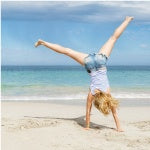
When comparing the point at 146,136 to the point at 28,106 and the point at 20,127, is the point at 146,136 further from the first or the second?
the point at 28,106

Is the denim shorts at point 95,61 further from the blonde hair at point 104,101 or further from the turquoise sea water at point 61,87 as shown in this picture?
the turquoise sea water at point 61,87

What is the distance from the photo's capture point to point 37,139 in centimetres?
657

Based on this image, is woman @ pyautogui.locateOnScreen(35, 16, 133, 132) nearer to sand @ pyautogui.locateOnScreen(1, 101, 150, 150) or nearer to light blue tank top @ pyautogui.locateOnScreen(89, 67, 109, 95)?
light blue tank top @ pyautogui.locateOnScreen(89, 67, 109, 95)

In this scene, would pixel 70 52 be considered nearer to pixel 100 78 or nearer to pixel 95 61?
pixel 95 61

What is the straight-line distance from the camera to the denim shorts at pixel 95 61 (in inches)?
290

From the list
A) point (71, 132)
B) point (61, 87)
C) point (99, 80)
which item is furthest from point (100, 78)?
point (61, 87)

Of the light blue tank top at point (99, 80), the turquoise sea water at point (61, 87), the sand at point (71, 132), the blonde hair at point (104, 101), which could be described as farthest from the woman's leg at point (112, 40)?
the turquoise sea water at point (61, 87)

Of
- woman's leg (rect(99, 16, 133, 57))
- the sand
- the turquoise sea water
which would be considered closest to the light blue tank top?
woman's leg (rect(99, 16, 133, 57))

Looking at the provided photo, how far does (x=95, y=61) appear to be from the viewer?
24.2 ft

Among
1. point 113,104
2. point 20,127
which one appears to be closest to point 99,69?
point 113,104

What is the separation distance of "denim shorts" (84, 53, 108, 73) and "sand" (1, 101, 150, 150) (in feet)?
3.89

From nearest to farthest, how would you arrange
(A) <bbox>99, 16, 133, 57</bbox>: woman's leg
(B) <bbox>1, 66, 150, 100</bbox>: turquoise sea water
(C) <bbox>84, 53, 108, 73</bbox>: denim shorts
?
(C) <bbox>84, 53, 108, 73</bbox>: denim shorts < (A) <bbox>99, 16, 133, 57</bbox>: woman's leg < (B) <bbox>1, 66, 150, 100</bbox>: turquoise sea water

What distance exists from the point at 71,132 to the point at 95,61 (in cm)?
136

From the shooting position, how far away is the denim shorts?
7355 millimetres
